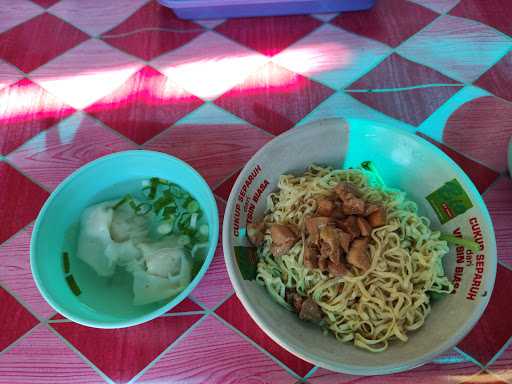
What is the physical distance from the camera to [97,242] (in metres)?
1.01

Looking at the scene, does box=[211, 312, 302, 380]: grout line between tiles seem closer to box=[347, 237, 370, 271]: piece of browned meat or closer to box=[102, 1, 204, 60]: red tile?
box=[347, 237, 370, 271]: piece of browned meat

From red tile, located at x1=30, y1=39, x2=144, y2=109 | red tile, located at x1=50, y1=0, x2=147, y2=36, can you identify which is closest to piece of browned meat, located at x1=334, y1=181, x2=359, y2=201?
Result: red tile, located at x1=30, y1=39, x2=144, y2=109

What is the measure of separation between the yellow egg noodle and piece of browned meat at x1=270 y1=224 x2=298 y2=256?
0.9 inches

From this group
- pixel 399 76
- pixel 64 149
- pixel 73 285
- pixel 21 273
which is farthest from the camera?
pixel 399 76

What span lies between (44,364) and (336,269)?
701 mm

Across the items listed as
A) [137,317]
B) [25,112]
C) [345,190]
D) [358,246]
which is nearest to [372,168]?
[345,190]

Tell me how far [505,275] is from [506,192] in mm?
252

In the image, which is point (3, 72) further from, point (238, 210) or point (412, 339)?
point (412, 339)

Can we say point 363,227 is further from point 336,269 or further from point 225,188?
point 225,188

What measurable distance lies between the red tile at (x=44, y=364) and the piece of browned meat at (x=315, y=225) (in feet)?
1.84

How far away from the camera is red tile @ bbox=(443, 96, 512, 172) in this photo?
115 cm

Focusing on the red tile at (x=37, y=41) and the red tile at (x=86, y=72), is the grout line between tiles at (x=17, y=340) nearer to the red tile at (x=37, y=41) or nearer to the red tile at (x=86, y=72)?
the red tile at (x=86, y=72)

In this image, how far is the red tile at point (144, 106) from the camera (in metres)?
1.28

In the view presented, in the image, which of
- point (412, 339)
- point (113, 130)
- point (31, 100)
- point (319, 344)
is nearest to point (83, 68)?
point (31, 100)
